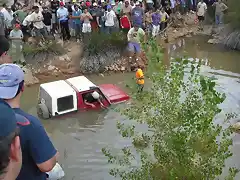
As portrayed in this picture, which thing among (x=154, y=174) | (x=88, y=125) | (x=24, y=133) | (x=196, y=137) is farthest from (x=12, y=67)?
(x=88, y=125)

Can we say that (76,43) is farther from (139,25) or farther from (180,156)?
(180,156)

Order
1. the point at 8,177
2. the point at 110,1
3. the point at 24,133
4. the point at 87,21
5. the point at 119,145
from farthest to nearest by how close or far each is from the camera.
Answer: the point at 110,1
the point at 87,21
the point at 119,145
the point at 24,133
the point at 8,177

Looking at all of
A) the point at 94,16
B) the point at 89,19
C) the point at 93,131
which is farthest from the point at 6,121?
the point at 94,16

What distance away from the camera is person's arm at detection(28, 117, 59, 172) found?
122 inches

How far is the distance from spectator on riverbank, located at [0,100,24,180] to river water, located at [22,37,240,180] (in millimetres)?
6548

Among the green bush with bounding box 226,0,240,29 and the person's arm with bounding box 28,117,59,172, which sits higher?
the person's arm with bounding box 28,117,59,172

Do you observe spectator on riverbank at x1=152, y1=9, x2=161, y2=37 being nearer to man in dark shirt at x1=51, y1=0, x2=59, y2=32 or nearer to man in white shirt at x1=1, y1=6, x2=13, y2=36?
man in dark shirt at x1=51, y1=0, x2=59, y2=32

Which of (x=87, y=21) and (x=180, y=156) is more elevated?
(x=180, y=156)

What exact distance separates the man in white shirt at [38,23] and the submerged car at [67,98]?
4.69m

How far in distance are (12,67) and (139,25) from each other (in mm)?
14116

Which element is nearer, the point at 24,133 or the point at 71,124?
the point at 24,133

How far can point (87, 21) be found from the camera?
54.0 feet

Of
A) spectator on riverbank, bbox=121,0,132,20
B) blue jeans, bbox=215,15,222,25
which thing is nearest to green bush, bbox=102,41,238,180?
spectator on riverbank, bbox=121,0,132,20

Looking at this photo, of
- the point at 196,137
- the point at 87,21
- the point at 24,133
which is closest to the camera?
the point at 24,133
